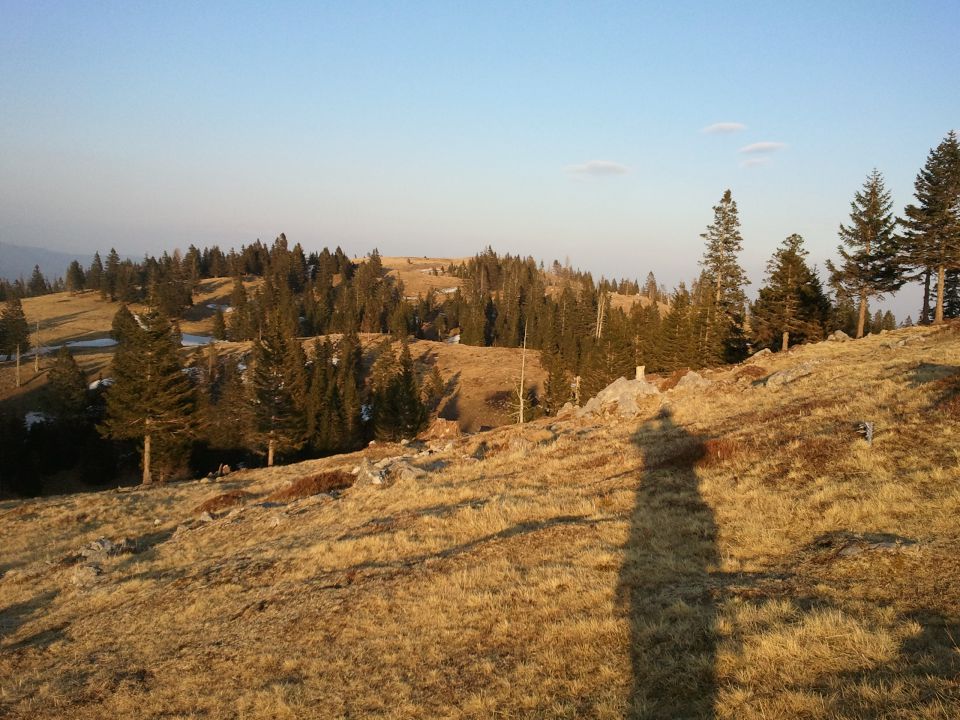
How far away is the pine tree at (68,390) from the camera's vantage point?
63.3 metres

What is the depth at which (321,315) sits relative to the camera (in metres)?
121

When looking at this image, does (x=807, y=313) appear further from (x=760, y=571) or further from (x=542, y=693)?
(x=542, y=693)

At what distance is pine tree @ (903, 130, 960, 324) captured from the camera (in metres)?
41.4

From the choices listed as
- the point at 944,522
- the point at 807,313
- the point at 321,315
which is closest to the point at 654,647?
the point at 944,522

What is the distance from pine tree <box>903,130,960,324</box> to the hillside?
29.1 m

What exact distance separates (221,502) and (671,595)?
2265 centimetres

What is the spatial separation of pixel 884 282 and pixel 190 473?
6618 cm

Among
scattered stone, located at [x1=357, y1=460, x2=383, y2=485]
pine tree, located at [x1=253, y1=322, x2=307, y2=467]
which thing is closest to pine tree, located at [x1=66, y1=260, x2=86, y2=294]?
pine tree, located at [x1=253, y1=322, x2=307, y2=467]

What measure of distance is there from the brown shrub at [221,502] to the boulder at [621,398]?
19903mm

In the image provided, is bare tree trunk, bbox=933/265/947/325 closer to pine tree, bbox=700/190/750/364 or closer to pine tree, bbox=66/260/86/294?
pine tree, bbox=700/190/750/364

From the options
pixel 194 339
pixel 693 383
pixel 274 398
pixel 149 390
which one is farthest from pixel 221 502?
pixel 194 339

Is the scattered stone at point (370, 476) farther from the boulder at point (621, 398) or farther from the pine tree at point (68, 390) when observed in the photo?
the pine tree at point (68, 390)

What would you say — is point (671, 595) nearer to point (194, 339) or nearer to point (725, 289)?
point (725, 289)

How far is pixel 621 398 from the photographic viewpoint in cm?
3328
